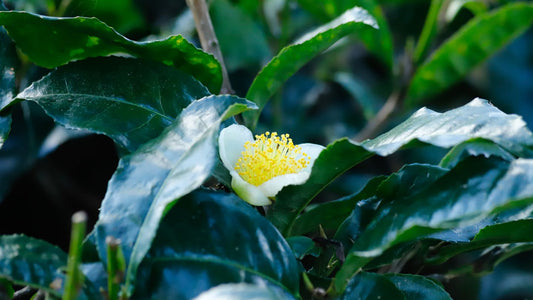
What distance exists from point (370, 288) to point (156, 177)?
23 centimetres

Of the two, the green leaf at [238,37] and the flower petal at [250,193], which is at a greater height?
the green leaf at [238,37]

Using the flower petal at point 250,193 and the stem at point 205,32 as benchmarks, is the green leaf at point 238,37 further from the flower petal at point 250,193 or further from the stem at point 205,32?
the flower petal at point 250,193

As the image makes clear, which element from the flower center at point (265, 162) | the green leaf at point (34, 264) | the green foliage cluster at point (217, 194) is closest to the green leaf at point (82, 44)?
the green foliage cluster at point (217, 194)

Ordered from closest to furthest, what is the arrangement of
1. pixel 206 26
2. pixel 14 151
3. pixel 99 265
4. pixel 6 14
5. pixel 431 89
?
pixel 99 265, pixel 6 14, pixel 206 26, pixel 14 151, pixel 431 89

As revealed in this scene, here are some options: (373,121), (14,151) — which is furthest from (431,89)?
(14,151)

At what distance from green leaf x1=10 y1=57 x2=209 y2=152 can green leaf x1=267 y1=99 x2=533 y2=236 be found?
16 centimetres

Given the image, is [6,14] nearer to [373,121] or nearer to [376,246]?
[376,246]

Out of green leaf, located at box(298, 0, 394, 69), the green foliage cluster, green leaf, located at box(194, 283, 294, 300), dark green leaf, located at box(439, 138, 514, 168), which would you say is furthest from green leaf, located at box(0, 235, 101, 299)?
green leaf, located at box(298, 0, 394, 69)

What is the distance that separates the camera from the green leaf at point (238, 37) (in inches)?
47.5

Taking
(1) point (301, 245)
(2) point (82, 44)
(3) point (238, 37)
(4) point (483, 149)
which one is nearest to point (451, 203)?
(4) point (483, 149)

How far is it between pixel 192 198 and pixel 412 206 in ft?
0.66

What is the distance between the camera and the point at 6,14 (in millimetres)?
572

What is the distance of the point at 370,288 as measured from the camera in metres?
0.50

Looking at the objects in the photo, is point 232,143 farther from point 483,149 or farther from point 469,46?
point 469,46
